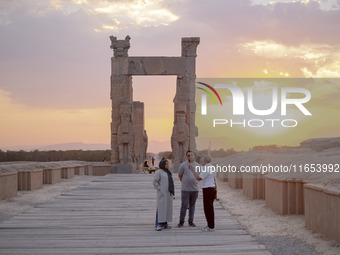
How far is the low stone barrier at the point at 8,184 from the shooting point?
49.6 feet

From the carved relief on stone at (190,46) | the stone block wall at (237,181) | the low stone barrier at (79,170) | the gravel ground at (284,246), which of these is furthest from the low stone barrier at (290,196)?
the low stone barrier at (79,170)

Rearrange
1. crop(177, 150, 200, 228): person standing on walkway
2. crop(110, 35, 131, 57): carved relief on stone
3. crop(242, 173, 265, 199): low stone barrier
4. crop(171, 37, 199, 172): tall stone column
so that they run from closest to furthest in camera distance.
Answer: crop(177, 150, 200, 228): person standing on walkway
crop(242, 173, 265, 199): low stone barrier
crop(171, 37, 199, 172): tall stone column
crop(110, 35, 131, 57): carved relief on stone

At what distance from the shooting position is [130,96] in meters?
26.1

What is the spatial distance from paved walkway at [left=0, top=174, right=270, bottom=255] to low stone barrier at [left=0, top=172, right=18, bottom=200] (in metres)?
3.23

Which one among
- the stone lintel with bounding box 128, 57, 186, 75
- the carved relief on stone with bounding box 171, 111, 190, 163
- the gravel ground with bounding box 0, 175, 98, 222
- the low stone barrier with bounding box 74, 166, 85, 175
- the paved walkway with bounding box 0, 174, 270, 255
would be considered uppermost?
the stone lintel with bounding box 128, 57, 186, 75

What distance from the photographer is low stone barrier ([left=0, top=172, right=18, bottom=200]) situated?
1512 centimetres

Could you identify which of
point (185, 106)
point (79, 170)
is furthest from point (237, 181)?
point (79, 170)

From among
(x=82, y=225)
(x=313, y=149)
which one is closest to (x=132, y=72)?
(x=313, y=149)

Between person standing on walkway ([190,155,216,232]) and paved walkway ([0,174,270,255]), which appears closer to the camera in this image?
paved walkway ([0,174,270,255])

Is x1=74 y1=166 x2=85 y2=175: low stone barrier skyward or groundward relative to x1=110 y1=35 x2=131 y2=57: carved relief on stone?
groundward

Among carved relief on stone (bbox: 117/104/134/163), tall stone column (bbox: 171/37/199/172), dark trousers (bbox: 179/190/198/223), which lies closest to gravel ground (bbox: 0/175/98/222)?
dark trousers (bbox: 179/190/198/223)

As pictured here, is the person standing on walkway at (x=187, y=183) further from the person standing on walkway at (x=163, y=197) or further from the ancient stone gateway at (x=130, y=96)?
the ancient stone gateway at (x=130, y=96)

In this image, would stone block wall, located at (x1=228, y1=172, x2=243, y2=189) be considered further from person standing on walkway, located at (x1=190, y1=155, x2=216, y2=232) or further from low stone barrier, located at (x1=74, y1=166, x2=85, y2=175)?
low stone barrier, located at (x1=74, y1=166, x2=85, y2=175)

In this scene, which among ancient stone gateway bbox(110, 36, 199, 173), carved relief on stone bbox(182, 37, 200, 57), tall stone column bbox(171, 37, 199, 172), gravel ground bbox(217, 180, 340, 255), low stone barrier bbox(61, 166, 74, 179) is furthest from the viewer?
carved relief on stone bbox(182, 37, 200, 57)
